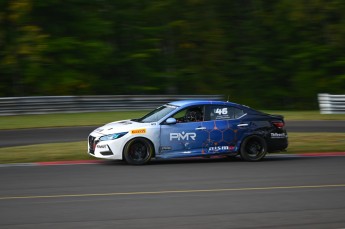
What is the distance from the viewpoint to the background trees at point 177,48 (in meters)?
35.2

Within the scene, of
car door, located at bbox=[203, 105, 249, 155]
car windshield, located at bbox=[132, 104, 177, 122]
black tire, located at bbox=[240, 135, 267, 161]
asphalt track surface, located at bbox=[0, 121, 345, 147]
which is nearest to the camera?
car door, located at bbox=[203, 105, 249, 155]

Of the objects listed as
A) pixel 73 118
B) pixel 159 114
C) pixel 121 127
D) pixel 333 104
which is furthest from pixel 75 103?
pixel 121 127

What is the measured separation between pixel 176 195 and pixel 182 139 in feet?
13.1

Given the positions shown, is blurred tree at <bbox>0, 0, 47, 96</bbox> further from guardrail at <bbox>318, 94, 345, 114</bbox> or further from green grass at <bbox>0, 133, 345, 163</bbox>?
green grass at <bbox>0, 133, 345, 163</bbox>

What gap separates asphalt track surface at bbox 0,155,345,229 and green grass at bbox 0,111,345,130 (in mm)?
9482

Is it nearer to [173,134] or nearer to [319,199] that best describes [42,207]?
[319,199]

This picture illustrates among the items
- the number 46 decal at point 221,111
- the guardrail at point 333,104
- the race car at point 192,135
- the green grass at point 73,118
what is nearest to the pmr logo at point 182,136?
the race car at point 192,135

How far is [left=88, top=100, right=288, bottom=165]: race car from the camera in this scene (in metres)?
15.2

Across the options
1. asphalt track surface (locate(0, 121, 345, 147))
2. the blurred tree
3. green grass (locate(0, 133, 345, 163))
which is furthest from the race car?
the blurred tree

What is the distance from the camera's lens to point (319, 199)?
1129cm

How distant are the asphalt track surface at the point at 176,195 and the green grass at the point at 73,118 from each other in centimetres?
948

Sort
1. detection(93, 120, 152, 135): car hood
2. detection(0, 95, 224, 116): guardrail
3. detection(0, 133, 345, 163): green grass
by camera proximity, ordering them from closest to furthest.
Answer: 1. detection(93, 120, 152, 135): car hood
2. detection(0, 133, 345, 163): green grass
3. detection(0, 95, 224, 116): guardrail

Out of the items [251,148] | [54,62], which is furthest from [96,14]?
[251,148]

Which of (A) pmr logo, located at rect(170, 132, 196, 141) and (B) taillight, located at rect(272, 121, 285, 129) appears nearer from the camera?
(A) pmr logo, located at rect(170, 132, 196, 141)
